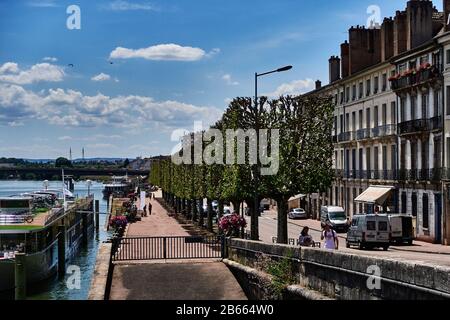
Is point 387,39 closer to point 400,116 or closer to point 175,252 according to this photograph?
point 400,116

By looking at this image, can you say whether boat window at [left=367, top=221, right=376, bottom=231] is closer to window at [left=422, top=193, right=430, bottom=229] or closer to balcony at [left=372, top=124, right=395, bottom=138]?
window at [left=422, top=193, right=430, bottom=229]

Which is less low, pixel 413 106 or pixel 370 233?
pixel 413 106

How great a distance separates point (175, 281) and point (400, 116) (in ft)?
123

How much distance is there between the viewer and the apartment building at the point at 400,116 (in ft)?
156

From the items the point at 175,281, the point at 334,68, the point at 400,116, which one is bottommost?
the point at 175,281

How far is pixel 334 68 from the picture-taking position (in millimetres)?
74188

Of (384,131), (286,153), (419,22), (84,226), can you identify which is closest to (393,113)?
(384,131)

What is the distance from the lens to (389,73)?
188 ft

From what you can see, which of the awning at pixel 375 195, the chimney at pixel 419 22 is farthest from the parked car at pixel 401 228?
the chimney at pixel 419 22

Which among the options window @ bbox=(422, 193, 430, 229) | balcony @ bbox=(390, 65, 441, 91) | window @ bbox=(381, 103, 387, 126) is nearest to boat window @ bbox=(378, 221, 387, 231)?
window @ bbox=(422, 193, 430, 229)

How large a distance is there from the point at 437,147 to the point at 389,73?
36.1ft

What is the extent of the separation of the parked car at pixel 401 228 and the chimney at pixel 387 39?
17.7m

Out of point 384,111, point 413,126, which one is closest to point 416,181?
point 413,126
